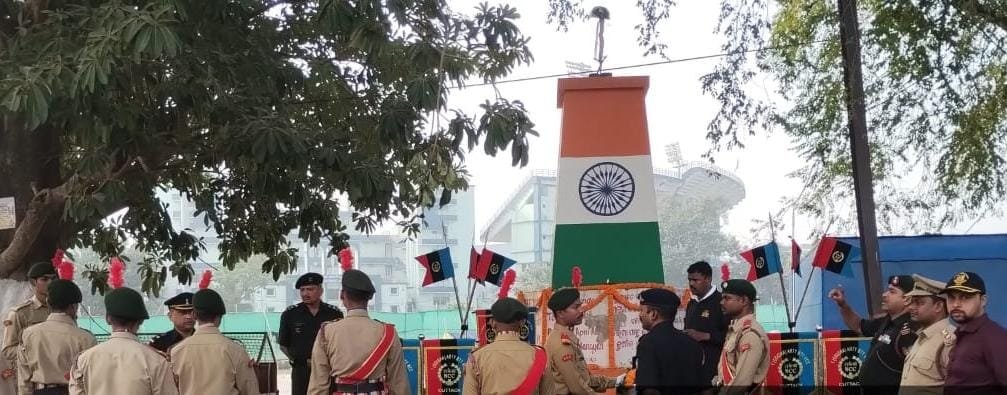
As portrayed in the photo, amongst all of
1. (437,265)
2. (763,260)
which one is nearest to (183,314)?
(437,265)

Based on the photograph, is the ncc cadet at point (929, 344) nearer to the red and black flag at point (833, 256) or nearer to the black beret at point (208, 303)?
the black beret at point (208, 303)

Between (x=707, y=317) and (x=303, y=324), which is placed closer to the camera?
(x=707, y=317)

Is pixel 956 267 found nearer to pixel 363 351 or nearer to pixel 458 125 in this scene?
pixel 458 125

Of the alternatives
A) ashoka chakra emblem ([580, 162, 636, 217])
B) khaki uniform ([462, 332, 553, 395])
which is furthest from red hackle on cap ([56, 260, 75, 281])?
→ ashoka chakra emblem ([580, 162, 636, 217])

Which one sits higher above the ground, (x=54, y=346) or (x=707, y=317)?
(x=707, y=317)

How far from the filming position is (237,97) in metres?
8.84

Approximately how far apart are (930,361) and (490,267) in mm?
6511

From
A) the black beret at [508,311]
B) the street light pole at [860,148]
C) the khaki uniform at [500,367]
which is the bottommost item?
the khaki uniform at [500,367]

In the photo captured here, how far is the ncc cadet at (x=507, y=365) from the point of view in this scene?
6699mm

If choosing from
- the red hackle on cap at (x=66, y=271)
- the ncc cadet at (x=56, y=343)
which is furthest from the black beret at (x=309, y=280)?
the ncc cadet at (x=56, y=343)

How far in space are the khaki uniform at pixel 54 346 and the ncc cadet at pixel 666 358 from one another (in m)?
3.62

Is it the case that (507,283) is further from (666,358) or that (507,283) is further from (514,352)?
(514,352)

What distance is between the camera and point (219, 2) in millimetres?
8266

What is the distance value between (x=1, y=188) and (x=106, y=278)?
221 cm
